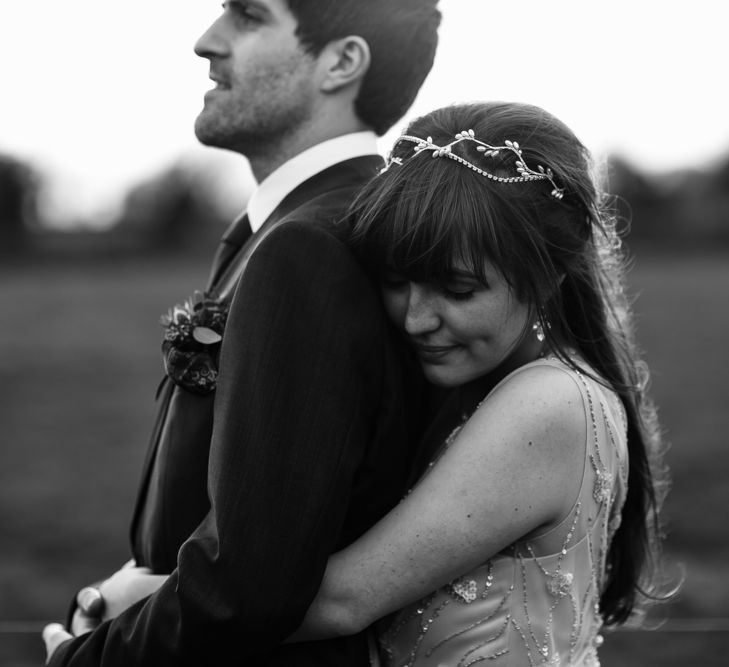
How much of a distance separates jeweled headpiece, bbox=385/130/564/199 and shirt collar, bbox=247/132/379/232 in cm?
35

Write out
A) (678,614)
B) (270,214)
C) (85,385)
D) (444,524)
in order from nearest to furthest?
1. (444,524)
2. (270,214)
3. (678,614)
4. (85,385)

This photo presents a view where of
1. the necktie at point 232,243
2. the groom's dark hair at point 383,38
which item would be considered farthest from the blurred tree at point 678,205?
the necktie at point 232,243

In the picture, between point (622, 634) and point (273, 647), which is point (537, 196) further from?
point (622, 634)

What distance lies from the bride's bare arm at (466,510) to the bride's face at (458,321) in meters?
0.14

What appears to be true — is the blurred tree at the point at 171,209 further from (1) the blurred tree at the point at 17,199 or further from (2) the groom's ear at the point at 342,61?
(2) the groom's ear at the point at 342,61

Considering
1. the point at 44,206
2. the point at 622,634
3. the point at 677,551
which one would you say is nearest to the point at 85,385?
the point at 677,551

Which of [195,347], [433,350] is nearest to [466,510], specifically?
[433,350]

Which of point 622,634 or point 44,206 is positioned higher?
point 622,634

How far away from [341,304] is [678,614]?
5.27 m

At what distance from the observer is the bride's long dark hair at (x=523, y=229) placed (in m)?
2.11

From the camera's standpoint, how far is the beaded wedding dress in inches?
86.5

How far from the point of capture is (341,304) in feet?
6.83

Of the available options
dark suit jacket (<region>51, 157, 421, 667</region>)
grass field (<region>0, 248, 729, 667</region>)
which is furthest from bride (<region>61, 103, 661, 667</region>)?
grass field (<region>0, 248, 729, 667</region>)

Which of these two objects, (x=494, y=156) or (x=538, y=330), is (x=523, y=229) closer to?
(x=494, y=156)
